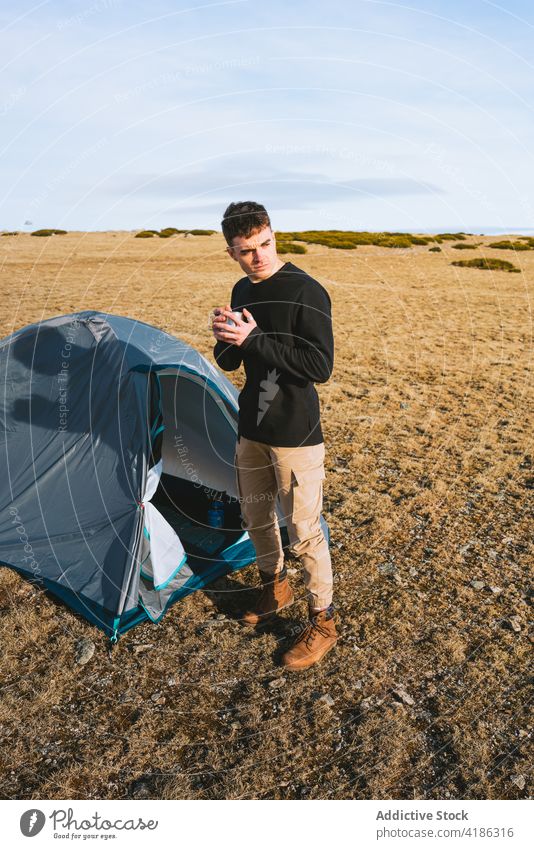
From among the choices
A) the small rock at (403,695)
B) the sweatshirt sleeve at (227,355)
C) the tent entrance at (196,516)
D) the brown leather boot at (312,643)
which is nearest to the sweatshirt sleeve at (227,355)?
the sweatshirt sleeve at (227,355)

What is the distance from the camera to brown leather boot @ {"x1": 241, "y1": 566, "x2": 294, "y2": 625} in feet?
16.5

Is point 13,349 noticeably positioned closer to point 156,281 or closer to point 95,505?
point 95,505

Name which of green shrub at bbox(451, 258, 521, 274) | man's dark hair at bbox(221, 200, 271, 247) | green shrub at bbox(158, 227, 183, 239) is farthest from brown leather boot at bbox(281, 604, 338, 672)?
green shrub at bbox(158, 227, 183, 239)

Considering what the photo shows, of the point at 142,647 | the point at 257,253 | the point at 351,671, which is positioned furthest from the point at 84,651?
the point at 257,253

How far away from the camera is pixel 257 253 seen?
372cm

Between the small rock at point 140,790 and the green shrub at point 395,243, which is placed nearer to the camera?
the small rock at point 140,790

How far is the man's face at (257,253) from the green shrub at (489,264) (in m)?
28.8

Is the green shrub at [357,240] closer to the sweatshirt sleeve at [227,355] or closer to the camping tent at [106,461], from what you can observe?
the camping tent at [106,461]

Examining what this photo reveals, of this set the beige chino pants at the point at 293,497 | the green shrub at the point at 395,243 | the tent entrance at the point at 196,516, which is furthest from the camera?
the green shrub at the point at 395,243

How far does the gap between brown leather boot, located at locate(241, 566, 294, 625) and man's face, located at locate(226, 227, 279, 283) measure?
2.50 meters

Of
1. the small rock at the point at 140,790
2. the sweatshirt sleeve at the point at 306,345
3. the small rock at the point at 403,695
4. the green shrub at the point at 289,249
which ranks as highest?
the green shrub at the point at 289,249

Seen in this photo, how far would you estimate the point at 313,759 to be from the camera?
382cm

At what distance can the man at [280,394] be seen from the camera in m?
3.68

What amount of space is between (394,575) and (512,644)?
3.96ft
